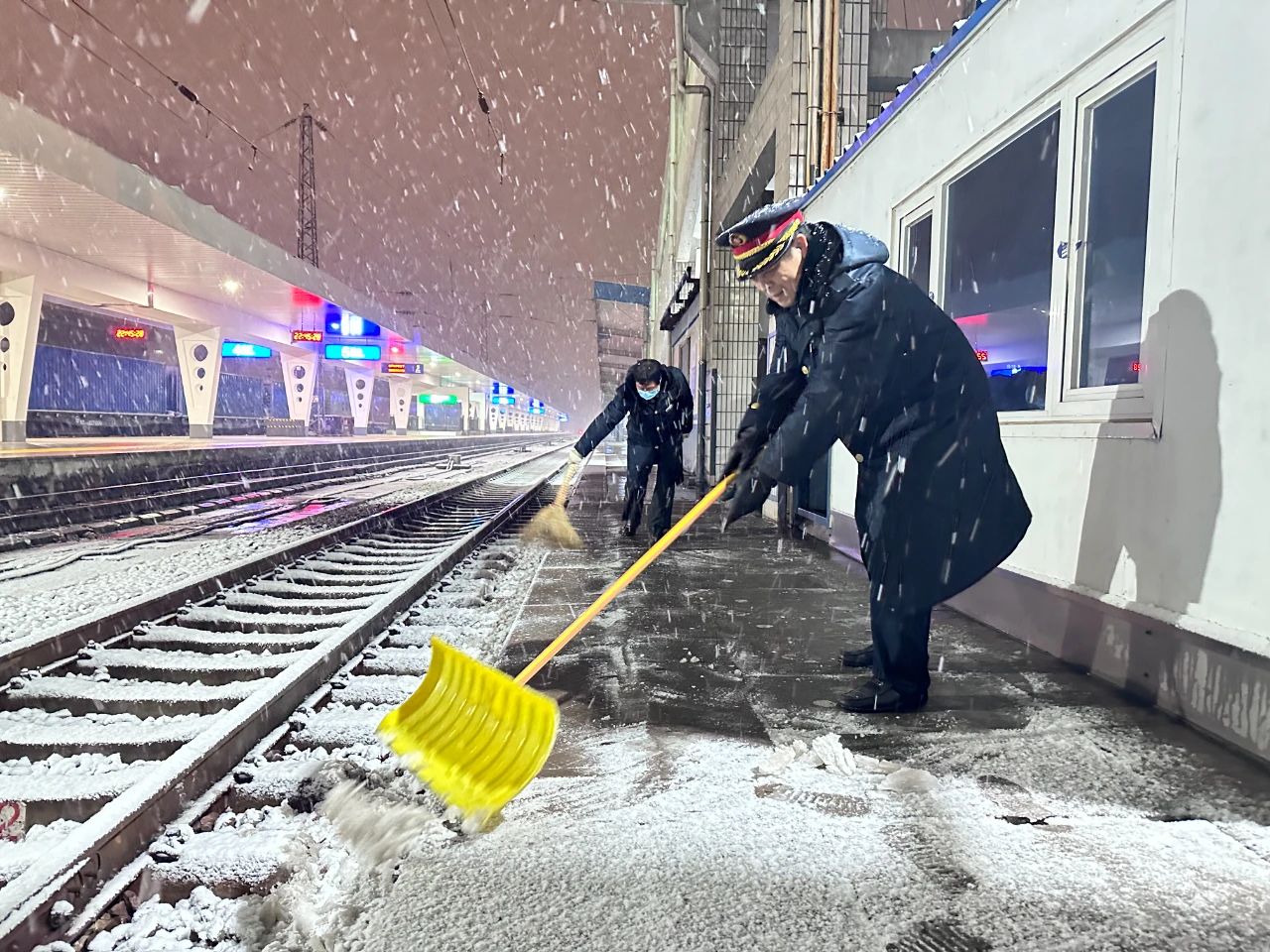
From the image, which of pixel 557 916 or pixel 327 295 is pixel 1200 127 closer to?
pixel 557 916

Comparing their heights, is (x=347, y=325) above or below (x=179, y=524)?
above

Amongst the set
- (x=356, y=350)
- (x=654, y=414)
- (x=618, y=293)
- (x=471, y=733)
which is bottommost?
(x=471, y=733)

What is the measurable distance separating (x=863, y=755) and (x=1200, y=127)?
8.74ft

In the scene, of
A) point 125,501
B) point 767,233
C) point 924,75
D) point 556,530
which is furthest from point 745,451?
point 125,501

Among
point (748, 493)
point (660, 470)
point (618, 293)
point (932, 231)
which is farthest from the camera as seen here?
point (618, 293)

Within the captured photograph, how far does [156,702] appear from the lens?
318 cm

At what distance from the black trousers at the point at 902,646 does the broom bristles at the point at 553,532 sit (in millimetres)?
5116

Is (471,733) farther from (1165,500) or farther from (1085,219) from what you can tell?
(1085,219)

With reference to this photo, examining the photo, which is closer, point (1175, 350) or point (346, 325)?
point (1175, 350)

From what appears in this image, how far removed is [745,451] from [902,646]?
1000 millimetres

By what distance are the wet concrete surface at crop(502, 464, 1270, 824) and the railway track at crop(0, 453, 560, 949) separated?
3.03ft

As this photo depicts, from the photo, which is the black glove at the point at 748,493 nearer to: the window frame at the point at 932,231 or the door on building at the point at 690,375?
the window frame at the point at 932,231

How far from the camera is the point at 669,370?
816 centimetres

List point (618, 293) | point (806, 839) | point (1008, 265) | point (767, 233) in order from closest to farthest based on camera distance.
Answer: point (806, 839)
point (767, 233)
point (1008, 265)
point (618, 293)
